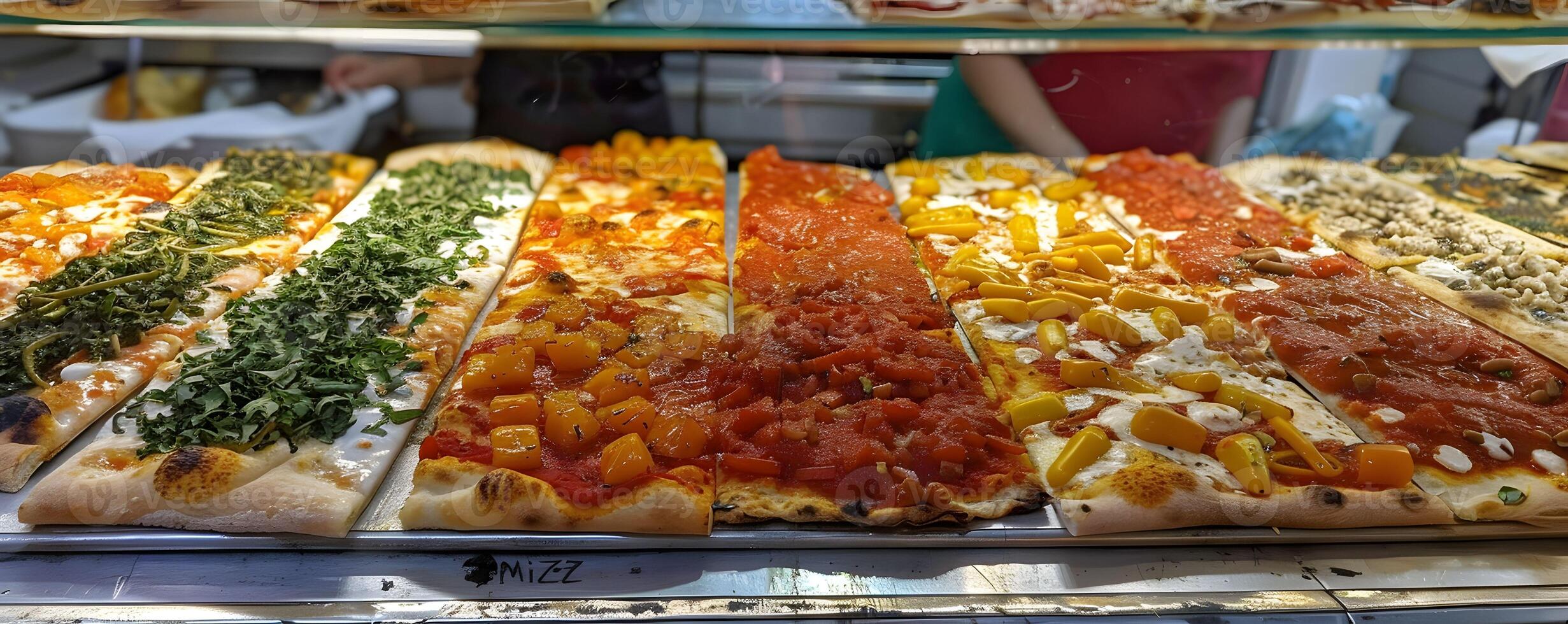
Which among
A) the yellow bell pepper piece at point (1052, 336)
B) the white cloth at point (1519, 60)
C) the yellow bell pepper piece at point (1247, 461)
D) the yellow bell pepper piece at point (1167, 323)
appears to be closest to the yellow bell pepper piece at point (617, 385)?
the yellow bell pepper piece at point (1052, 336)

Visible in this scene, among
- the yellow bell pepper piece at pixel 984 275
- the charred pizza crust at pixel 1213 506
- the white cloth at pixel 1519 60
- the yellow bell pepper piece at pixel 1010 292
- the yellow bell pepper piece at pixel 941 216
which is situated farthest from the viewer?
the white cloth at pixel 1519 60

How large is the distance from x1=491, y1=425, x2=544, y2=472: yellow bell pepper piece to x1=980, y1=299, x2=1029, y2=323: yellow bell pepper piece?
1.62m

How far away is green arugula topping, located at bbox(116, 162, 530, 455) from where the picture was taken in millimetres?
2400

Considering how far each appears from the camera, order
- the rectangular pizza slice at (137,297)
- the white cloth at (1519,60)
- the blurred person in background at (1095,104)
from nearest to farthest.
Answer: the rectangular pizza slice at (137,297) < the white cloth at (1519,60) < the blurred person in background at (1095,104)

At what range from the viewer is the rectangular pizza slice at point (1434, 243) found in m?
3.30

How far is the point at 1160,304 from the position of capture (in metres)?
3.23

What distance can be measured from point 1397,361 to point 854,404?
1801 millimetres

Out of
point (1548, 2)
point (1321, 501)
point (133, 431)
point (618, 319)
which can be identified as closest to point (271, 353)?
point (133, 431)

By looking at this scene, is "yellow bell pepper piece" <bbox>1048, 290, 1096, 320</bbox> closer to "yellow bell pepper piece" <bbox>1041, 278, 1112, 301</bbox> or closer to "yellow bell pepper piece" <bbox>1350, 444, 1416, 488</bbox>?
"yellow bell pepper piece" <bbox>1041, 278, 1112, 301</bbox>

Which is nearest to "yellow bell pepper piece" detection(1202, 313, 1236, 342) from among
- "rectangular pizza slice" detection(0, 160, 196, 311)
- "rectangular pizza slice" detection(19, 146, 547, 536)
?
"rectangular pizza slice" detection(19, 146, 547, 536)

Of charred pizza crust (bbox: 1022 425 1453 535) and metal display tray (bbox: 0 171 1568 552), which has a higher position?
charred pizza crust (bbox: 1022 425 1453 535)

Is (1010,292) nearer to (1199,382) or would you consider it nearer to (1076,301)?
(1076,301)

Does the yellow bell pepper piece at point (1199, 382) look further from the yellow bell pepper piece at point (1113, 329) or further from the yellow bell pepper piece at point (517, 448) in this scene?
the yellow bell pepper piece at point (517, 448)

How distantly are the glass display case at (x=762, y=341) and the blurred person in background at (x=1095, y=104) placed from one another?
0.04 m
